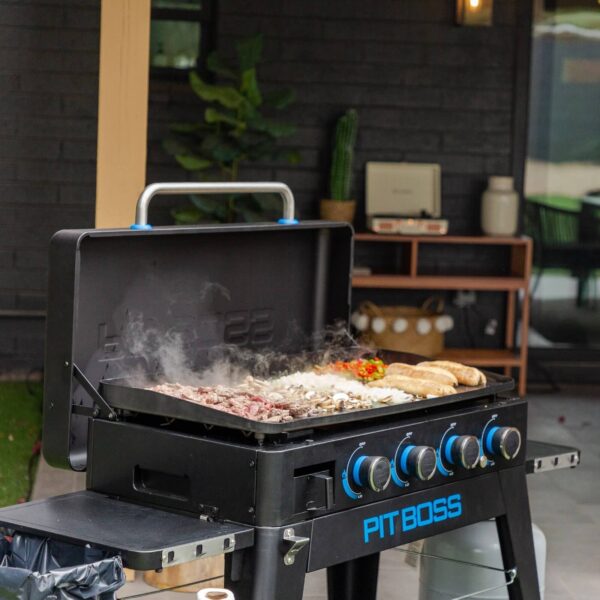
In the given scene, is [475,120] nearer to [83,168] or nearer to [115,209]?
[83,168]

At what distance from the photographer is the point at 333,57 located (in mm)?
7027

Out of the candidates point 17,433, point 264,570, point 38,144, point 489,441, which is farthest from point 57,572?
point 38,144

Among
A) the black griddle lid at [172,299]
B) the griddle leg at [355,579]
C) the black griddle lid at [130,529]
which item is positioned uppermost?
the black griddle lid at [172,299]

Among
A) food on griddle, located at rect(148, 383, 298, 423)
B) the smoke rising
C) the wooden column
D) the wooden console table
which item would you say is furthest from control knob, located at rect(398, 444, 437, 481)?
the wooden console table

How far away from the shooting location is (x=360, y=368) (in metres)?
3.02

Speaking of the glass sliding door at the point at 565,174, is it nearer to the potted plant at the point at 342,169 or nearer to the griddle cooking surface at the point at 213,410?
the potted plant at the point at 342,169

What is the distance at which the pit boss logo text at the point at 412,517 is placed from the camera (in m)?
2.53

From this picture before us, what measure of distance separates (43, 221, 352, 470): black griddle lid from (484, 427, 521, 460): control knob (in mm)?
666

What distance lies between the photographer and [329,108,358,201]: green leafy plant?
6766 mm

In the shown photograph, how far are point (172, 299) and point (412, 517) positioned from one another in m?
0.77

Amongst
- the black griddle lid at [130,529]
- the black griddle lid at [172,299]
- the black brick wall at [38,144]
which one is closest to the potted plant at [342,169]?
the black brick wall at [38,144]

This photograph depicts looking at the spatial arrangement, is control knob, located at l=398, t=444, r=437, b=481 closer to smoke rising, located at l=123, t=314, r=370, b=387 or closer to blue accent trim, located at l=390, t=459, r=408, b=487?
blue accent trim, located at l=390, t=459, r=408, b=487

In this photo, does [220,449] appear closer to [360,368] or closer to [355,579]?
[360,368]

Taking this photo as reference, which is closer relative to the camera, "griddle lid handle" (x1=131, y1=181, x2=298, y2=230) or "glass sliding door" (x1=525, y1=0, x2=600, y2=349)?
"griddle lid handle" (x1=131, y1=181, x2=298, y2=230)
